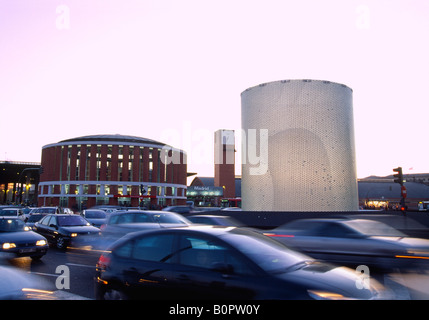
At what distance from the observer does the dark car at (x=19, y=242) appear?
32.0 feet

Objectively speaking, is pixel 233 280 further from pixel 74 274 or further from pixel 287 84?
pixel 287 84

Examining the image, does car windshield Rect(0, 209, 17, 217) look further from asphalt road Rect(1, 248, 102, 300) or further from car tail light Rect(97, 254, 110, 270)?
car tail light Rect(97, 254, 110, 270)

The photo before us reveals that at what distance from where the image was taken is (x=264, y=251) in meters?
4.39

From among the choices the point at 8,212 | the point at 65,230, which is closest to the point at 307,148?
the point at 65,230

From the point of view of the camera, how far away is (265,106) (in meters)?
26.4

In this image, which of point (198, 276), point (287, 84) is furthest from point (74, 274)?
point (287, 84)

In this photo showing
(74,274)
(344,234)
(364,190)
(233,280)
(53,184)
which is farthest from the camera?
(364,190)

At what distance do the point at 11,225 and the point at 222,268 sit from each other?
9809mm

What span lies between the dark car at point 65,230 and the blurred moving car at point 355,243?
7679mm

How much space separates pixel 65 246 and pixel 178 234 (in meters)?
9.97

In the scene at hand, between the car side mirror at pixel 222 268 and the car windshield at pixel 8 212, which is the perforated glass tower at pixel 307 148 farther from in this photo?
→ the car side mirror at pixel 222 268

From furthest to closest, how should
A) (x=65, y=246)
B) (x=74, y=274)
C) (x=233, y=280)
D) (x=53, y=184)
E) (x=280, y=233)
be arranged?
(x=53, y=184)
(x=65, y=246)
(x=280, y=233)
(x=74, y=274)
(x=233, y=280)

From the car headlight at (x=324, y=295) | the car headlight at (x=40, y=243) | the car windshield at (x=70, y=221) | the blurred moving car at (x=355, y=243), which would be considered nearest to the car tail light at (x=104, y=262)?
the car headlight at (x=324, y=295)

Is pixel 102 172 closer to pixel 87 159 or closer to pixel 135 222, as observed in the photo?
pixel 87 159
